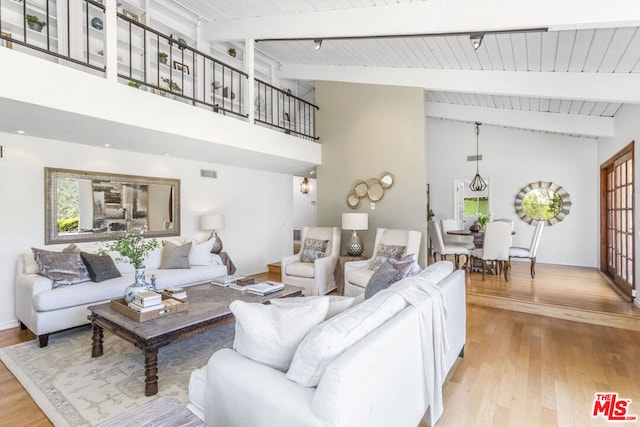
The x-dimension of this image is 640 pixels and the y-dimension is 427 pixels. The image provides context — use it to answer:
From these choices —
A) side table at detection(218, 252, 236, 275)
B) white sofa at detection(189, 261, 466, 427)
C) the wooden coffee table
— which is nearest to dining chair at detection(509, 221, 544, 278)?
the wooden coffee table

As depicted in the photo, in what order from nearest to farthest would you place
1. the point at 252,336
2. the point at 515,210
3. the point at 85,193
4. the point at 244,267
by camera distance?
the point at 252,336, the point at 85,193, the point at 244,267, the point at 515,210

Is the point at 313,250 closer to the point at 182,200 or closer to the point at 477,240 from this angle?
the point at 182,200

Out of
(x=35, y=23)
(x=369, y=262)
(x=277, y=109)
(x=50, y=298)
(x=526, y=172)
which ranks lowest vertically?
(x=50, y=298)

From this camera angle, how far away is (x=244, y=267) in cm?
634

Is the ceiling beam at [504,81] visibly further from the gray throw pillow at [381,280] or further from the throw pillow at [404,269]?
the gray throw pillow at [381,280]

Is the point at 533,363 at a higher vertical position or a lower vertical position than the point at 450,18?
lower

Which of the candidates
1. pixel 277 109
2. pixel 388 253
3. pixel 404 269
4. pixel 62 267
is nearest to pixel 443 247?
pixel 388 253

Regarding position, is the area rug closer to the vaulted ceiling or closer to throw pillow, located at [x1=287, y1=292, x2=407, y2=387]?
throw pillow, located at [x1=287, y1=292, x2=407, y2=387]

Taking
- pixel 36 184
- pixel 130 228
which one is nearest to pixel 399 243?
pixel 130 228

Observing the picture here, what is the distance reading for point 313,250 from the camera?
521 centimetres

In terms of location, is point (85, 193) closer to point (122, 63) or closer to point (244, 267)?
point (122, 63)

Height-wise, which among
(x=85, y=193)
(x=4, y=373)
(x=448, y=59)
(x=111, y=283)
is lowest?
(x=4, y=373)

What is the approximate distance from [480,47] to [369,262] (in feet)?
9.81

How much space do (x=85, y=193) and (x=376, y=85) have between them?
183 inches
